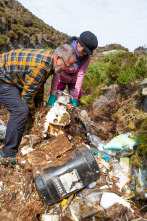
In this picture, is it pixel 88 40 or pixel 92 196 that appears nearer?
pixel 92 196

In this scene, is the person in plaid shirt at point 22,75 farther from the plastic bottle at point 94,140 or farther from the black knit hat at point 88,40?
the plastic bottle at point 94,140

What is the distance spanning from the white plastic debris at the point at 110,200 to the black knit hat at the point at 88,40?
7.03ft

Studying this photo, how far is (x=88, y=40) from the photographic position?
7.71ft

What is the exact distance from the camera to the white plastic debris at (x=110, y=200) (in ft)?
5.35

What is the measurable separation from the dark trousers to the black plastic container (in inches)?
28.1

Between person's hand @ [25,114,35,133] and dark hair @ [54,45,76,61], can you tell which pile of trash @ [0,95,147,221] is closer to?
Answer: person's hand @ [25,114,35,133]

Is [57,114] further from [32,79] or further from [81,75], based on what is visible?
[81,75]

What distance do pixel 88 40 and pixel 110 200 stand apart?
7.54ft

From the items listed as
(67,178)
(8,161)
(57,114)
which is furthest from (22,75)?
(67,178)

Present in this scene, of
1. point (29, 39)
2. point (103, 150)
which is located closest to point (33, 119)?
point (103, 150)

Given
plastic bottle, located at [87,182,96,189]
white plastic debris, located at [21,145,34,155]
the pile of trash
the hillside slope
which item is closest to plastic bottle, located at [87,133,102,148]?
the pile of trash

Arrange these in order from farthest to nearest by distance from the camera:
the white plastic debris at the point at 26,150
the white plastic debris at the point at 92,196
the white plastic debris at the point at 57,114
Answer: the white plastic debris at the point at 57,114, the white plastic debris at the point at 26,150, the white plastic debris at the point at 92,196

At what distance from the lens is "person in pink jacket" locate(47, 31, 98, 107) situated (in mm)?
2383

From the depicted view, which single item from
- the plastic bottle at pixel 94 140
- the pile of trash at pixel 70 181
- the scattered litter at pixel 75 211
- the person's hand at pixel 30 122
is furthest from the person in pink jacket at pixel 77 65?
the scattered litter at pixel 75 211
